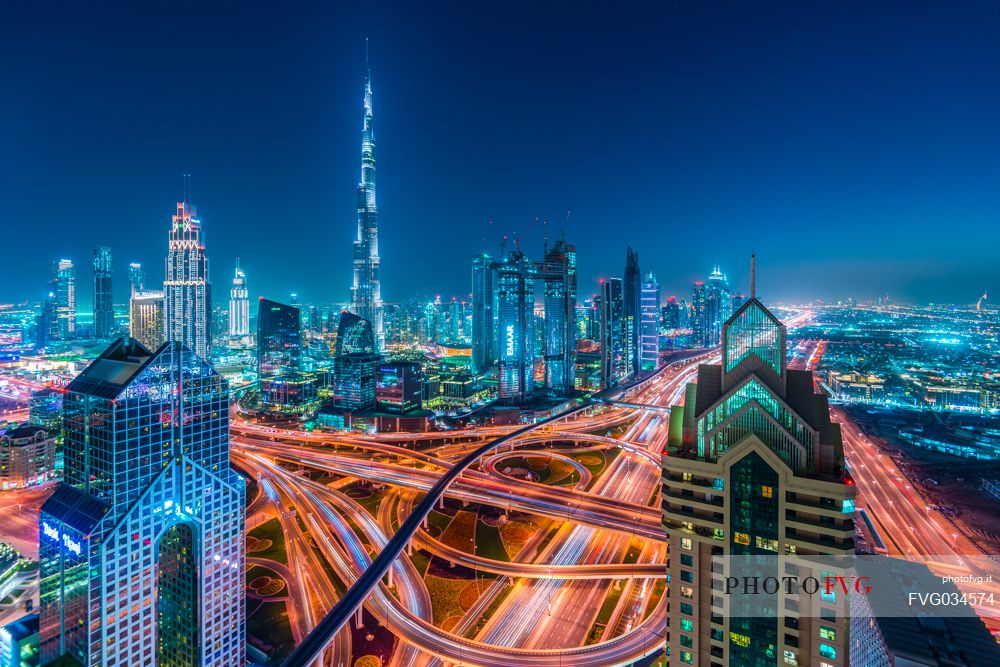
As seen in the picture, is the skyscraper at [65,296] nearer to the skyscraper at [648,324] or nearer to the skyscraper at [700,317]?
the skyscraper at [648,324]

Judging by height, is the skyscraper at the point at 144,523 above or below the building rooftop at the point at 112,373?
below

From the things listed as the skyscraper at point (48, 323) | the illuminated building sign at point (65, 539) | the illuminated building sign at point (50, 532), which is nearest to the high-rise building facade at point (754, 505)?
the illuminated building sign at point (65, 539)

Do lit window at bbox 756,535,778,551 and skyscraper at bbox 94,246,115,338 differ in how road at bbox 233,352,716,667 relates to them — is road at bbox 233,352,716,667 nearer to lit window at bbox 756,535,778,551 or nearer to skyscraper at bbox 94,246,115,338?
lit window at bbox 756,535,778,551

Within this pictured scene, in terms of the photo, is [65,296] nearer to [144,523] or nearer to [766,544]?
[144,523]

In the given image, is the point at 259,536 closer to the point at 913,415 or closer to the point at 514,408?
the point at 514,408

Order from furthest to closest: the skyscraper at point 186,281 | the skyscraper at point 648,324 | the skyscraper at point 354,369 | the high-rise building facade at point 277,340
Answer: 1. the skyscraper at point 648,324
2. the high-rise building facade at point 277,340
3. the skyscraper at point 186,281
4. the skyscraper at point 354,369

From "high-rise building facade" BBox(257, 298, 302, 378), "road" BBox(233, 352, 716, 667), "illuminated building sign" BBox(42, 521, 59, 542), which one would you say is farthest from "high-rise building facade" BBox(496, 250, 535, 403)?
"illuminated building sign" BBox(42, 521, 59, 542)

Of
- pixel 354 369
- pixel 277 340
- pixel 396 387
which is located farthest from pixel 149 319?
pixel 396 387

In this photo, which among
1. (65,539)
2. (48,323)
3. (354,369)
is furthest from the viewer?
(48,323)
